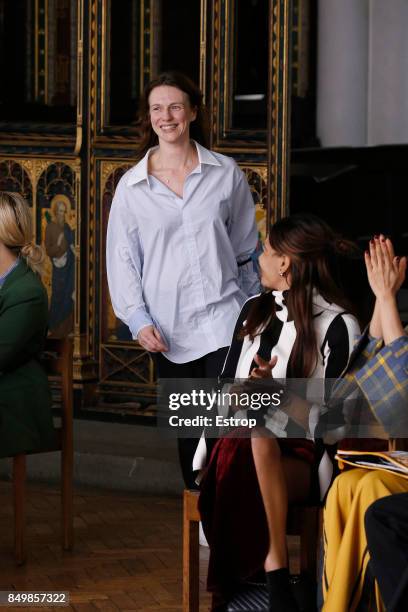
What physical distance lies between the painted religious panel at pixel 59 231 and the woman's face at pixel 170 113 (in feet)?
7.07

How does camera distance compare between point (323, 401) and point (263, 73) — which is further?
point (263, 73)

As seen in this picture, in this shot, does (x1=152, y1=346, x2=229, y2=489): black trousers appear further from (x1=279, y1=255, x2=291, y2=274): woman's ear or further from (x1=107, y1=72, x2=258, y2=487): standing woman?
(x1=279, y1=255, x2=291, y2=274): woman's ear

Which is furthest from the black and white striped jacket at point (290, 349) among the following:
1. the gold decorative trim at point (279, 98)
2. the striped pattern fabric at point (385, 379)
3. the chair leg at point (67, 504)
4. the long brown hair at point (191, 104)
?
the gold decorative trim at point (279, 98)

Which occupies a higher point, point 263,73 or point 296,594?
point 263,73

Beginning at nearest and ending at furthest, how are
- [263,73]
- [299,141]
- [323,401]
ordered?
[323,401] < [263,73] < [299,141]

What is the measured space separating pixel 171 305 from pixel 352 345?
94cm

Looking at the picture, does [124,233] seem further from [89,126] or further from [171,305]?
[89,126]

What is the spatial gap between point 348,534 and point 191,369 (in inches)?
50.6

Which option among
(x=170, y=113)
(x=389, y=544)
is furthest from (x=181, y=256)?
(x=389, y=544)

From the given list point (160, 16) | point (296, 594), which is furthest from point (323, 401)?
point (160, 16)

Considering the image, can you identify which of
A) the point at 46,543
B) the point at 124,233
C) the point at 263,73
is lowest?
the point at 46,543

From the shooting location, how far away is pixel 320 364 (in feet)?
12.7

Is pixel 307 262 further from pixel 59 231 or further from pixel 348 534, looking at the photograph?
pixel 59 231

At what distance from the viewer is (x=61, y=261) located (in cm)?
676
